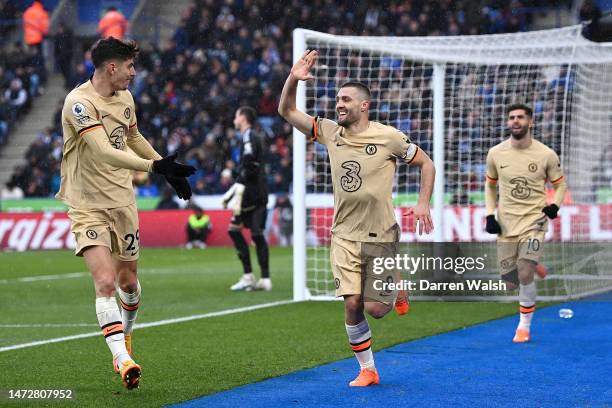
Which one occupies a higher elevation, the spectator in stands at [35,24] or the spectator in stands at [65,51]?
the spectator in stands at [35,24]

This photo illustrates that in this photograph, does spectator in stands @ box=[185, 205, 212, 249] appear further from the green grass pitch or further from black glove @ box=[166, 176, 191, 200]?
black glove @ box=[166, 176, 191, 200]

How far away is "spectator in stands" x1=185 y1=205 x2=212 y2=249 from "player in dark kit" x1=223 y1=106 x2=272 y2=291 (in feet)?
32.4

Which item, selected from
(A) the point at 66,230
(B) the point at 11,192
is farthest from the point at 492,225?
(B) the point at 11,192

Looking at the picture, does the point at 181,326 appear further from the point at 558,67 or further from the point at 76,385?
the point at 558,67

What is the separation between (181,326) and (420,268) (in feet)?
7.97

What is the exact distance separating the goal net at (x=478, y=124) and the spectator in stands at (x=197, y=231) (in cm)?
359

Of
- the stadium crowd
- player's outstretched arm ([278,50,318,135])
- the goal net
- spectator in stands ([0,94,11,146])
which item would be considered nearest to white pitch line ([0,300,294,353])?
the goal net

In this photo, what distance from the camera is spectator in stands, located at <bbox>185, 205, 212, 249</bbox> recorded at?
959 inches

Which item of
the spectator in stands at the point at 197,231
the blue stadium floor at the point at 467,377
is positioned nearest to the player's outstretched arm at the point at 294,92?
the blue stadium floor at the point at 467,377

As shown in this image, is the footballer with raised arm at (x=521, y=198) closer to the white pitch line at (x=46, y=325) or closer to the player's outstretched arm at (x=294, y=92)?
the player's outstretched arm at (x=294, y=92)

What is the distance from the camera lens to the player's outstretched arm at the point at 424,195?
277 inches

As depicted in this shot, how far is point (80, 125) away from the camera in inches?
269

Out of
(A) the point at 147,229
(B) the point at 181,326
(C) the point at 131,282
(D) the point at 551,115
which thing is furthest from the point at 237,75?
(C) the point at 131,282

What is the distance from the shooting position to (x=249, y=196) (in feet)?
46.0
